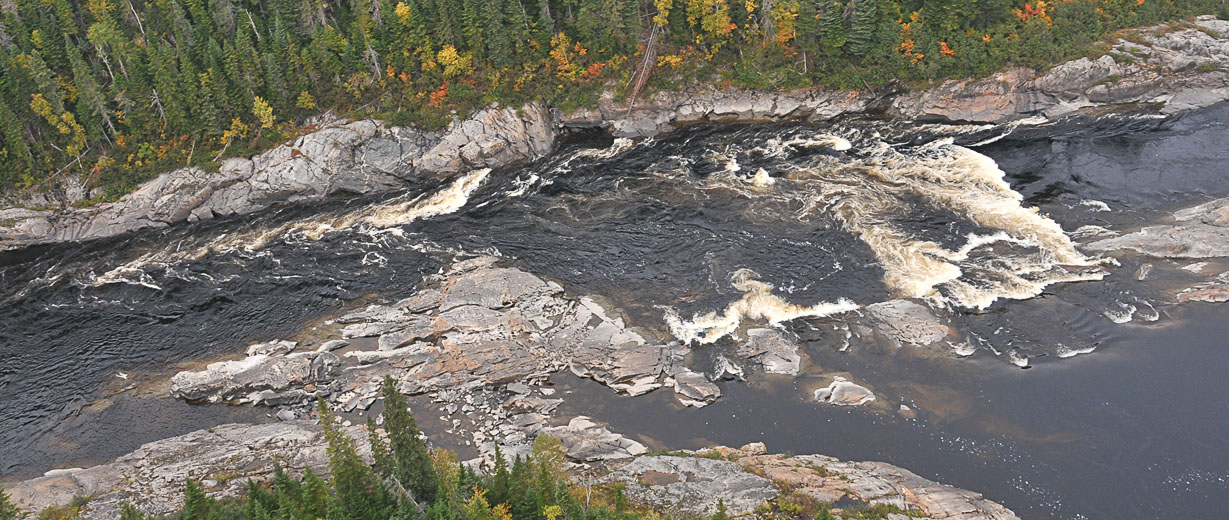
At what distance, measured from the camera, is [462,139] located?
80.0 meters

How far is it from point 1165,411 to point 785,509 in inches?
983

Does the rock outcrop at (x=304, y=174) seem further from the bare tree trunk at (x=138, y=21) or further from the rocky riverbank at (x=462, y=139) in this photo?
the bare tree trunk at (x=138, y=21)

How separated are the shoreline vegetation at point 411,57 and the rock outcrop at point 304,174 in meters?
2.01

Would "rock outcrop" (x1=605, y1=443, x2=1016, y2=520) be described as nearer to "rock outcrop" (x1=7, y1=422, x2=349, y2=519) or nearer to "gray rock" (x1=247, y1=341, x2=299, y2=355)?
"rock outcrop" (x1=7, y1=422, x2=349, y2=519)

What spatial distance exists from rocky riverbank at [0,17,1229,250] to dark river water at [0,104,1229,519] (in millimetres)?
2193

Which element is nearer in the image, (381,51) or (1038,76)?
(1038,76)

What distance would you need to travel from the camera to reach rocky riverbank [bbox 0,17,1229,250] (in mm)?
74875

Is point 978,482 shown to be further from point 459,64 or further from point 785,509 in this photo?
point 459,64

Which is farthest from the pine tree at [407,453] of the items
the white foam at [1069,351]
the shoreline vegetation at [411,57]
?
the shoreline vegetation at [411,57]

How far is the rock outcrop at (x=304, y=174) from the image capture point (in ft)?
244

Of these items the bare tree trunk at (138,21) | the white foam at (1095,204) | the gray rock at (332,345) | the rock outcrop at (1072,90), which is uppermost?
the bare tree trunk at (138,21)

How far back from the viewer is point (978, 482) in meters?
43.3

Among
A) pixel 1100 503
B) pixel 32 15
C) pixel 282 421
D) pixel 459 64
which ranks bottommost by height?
pixel 1100 503

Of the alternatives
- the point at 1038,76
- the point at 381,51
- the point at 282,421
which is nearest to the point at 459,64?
the point at 381,51
